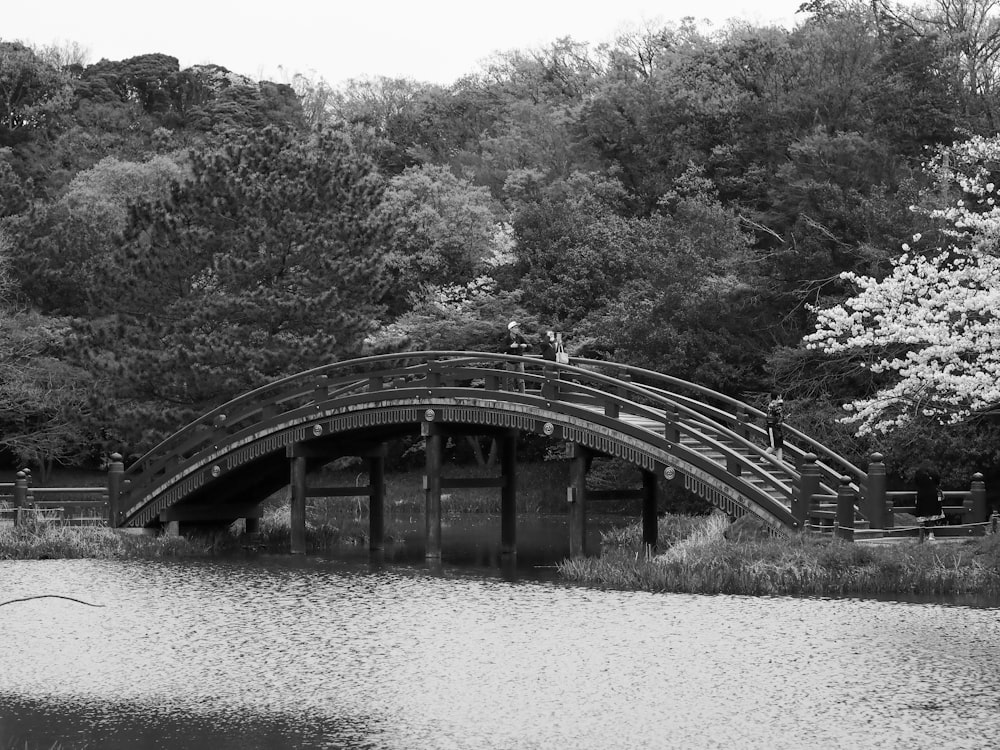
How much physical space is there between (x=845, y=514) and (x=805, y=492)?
0.99 meters

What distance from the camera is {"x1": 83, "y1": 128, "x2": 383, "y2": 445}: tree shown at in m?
43.0

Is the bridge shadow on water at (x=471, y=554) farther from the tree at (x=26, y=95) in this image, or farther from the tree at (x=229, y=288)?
the tree at (x=26, y=95)

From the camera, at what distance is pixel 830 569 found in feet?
80.2

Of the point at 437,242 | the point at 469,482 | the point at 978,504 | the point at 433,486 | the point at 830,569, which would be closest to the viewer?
the point at 830,569

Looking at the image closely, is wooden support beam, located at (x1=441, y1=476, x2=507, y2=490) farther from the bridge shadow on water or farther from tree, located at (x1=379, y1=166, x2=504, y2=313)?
tree, located at (x1=379, y1=166, x2=504, y2=313)

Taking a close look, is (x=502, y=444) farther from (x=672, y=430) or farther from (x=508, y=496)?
(x=672, y=430)

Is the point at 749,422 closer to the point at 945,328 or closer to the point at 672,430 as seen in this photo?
the point at 672,430

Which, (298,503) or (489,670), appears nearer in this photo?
(489,670)

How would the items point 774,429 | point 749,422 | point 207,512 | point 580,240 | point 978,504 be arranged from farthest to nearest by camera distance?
point 580,240, point 207,512, point 749,422, point 774,429, point 978,504

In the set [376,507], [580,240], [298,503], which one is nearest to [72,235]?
[580,240]

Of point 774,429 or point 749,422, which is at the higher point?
point 749,422

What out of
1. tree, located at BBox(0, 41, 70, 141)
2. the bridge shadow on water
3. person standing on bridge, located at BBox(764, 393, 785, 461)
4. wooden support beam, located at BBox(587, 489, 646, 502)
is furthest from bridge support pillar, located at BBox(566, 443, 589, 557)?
tree, located at BBox(0, 41, 70, 141)

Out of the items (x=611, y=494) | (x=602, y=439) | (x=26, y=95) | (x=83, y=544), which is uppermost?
(x=26, y=95)

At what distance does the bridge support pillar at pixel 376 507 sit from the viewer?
3697 cm
